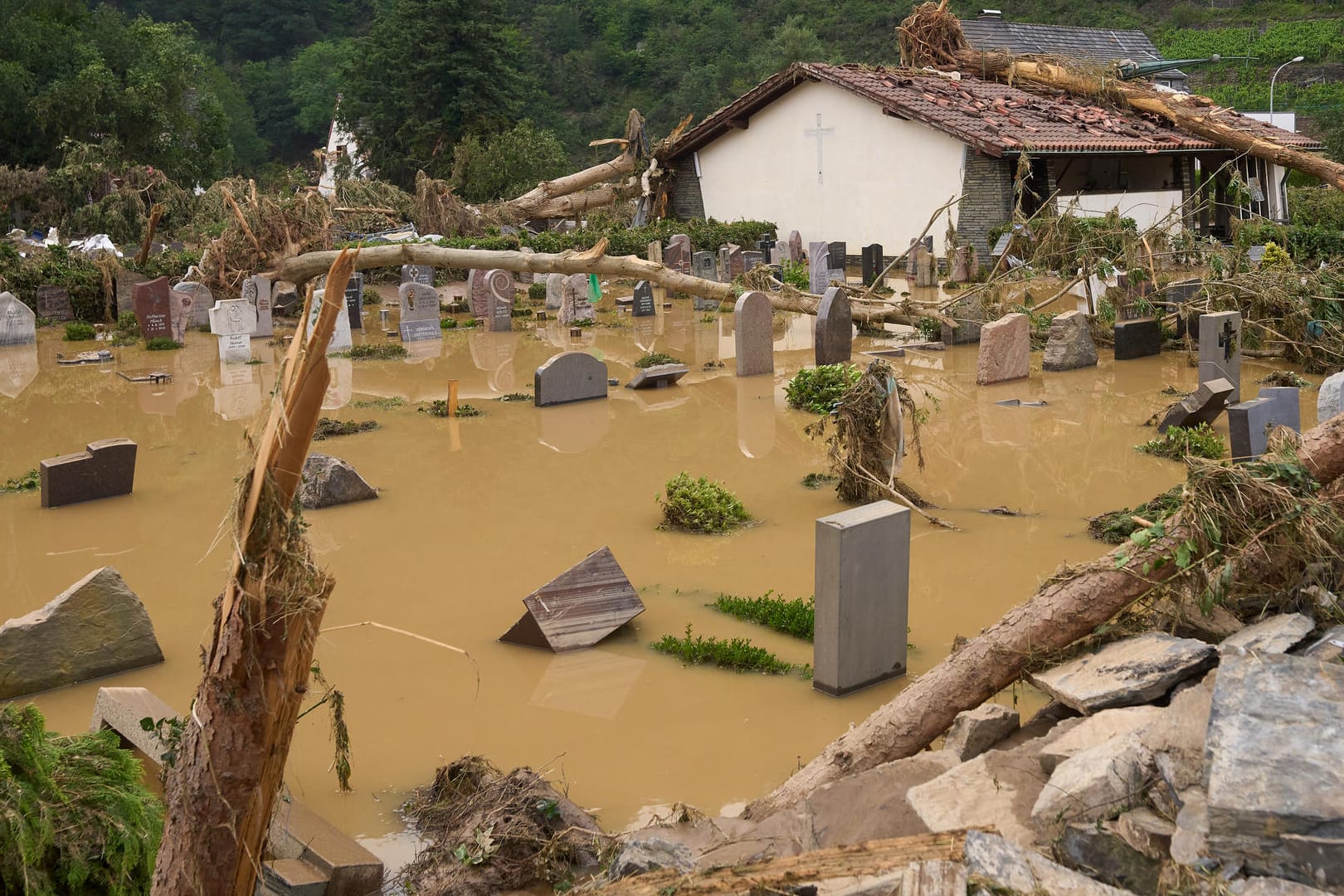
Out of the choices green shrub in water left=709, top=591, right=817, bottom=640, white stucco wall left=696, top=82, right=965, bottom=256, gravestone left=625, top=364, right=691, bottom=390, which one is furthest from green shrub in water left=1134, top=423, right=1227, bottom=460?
white stucco wall left=696, top=82, right=965, bottom=256

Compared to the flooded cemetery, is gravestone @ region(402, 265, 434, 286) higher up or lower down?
higher up

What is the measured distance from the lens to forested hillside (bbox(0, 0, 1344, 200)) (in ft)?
145

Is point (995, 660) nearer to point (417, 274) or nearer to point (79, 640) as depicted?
point (79, 640)

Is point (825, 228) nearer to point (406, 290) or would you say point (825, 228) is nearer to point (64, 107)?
point (406, 290)

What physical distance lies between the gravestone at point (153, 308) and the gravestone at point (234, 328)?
843 millimetres

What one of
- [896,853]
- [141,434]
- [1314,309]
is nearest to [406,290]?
[141,434]

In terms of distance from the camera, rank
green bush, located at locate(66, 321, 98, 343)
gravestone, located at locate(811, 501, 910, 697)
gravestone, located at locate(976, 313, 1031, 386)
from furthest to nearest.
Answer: green bush, located at locate(66, 321, 98, 343) → gravestone, located at locate(976, 313, 1031, 386) → gravestone, located at locate(811, 501, 910, 697)

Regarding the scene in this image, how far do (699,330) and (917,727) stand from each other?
55.7 feet

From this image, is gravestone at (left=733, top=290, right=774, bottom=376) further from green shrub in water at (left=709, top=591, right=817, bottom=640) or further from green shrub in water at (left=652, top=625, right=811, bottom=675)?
green shrub in water at (left=652, top=625, right=811, bottom=675)

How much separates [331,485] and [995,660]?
7.15m

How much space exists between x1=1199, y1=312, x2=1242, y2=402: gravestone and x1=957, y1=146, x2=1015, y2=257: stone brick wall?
15.2 m

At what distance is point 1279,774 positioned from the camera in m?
3.76

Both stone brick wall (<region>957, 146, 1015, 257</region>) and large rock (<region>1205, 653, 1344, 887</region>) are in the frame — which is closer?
large rock (<region>1205, 653, 1344, 887</region>)

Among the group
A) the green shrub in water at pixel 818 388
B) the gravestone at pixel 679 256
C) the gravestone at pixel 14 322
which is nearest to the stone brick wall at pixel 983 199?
the gravestone at pixel 679 256
